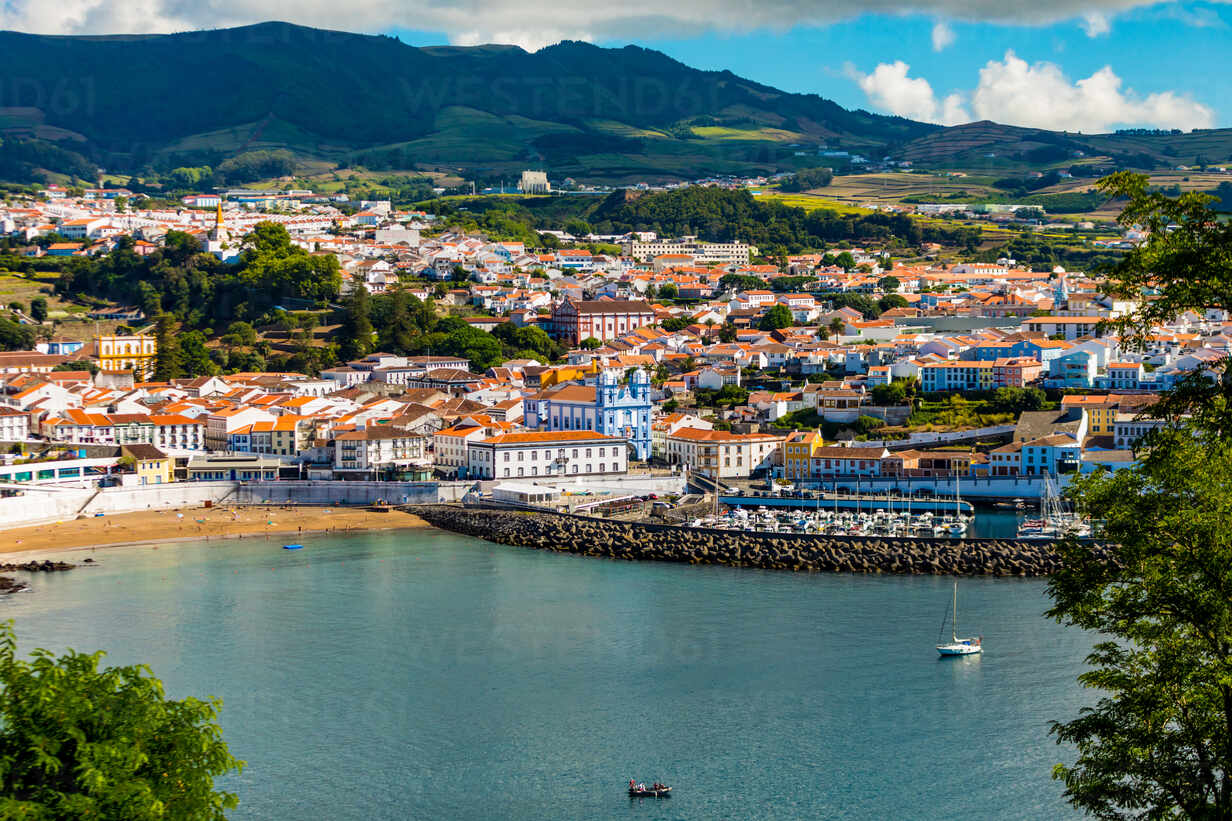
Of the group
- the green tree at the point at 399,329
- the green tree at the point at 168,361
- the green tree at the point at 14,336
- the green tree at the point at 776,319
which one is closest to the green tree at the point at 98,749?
the green tree at the point at 168,361

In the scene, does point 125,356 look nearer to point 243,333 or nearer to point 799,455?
point 243,333

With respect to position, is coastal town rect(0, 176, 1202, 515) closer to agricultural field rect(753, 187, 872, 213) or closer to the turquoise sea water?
the turquoise sea water

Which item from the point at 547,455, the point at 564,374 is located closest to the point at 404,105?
the point at 564,374

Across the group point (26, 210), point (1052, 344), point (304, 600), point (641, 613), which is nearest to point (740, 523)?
point (641, 613)

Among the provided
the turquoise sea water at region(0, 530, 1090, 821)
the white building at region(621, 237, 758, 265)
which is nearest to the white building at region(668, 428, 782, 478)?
the turquoise sea water at region(0, 530, 1090, 821)

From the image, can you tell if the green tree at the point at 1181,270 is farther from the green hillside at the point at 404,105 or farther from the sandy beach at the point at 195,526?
the green hillside at the point at 404,105

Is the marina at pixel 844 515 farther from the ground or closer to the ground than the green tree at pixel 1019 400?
closer to the ground

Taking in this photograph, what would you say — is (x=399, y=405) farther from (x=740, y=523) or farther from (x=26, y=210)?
(x=26, y=210)
